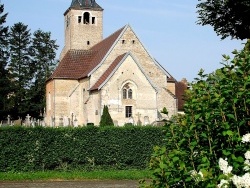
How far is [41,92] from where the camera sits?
71.4 metres

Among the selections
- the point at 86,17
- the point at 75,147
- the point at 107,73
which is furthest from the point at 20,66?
the point at 75,147

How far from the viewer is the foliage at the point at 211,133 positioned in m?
4.32

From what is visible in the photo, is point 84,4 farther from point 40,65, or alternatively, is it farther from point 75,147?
point 75,147

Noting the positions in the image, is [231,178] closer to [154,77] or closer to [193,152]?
[193,152]

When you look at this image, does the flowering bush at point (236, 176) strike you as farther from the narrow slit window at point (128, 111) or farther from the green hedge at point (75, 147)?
the narrow slit window at point (128, 111)

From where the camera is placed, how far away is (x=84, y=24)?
57719mm

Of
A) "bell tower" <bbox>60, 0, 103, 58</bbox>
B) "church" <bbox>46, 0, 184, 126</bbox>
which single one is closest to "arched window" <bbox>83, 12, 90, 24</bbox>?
"bell tower" <bbox>60, 0, 103, 58</bbox>

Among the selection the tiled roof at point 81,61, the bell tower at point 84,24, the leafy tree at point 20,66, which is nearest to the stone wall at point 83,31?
the bell tower at point 84,24

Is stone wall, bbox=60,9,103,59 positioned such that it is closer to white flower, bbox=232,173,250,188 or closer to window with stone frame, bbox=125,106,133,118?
window with stone frame, bbox=125,106,133,118

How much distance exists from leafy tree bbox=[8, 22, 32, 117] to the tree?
46131 millimetres

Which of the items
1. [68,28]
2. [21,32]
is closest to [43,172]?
[68,28]

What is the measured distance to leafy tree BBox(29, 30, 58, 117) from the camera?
6859 centimetres

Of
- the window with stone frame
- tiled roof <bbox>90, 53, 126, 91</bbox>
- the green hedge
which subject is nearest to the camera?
the green hedge

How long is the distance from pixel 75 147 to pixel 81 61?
96.9ft
